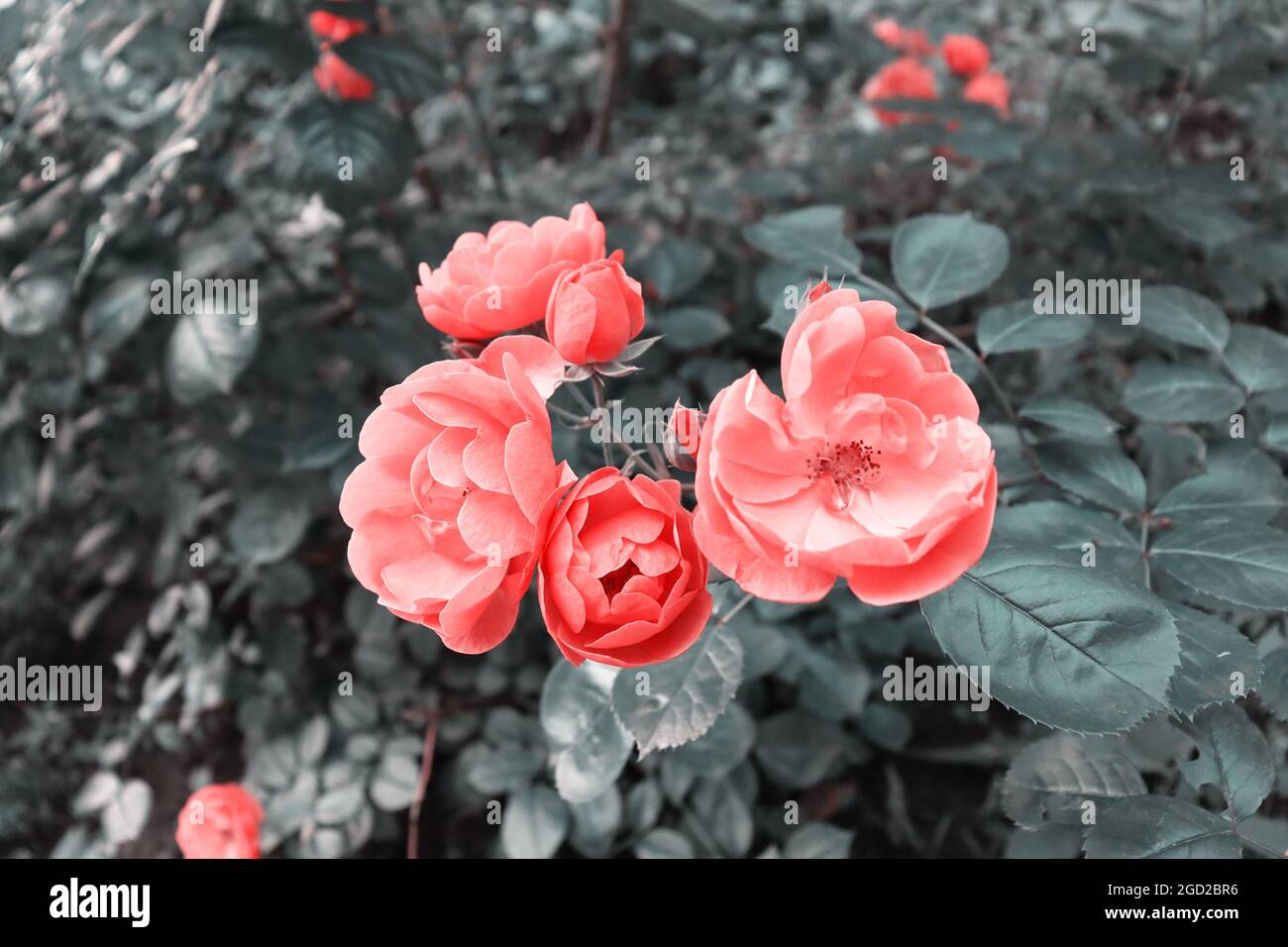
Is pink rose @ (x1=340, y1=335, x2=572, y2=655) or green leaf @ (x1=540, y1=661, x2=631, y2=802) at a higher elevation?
pink rose @ (x1=340, y1=335, x2=572, y2=655)

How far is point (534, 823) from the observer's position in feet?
4.67

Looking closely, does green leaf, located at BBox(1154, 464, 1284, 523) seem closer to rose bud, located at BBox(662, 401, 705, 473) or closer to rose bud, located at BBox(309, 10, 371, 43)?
rose bud, located at BBox(662, 401, 705, 473)

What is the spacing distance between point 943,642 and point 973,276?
1.83 ft

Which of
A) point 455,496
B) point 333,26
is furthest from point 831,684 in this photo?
point 333,26

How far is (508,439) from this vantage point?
0.69 metres

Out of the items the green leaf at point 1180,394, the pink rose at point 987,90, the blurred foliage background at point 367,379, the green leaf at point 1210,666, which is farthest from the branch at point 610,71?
the green leaf at point 1210,666

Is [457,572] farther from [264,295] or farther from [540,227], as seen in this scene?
[264,295]

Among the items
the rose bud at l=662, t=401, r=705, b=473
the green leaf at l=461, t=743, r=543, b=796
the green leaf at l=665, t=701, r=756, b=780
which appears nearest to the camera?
the rose bud at l=662, t=401, r=705, b=473

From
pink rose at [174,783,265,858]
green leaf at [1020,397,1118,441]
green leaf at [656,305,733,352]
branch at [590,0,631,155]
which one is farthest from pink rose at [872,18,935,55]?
pink rose at [174,783,265,858]

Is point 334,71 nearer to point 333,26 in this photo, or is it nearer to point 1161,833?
point 333,26

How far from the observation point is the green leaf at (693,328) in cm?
151

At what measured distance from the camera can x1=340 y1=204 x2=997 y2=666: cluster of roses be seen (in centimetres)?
65

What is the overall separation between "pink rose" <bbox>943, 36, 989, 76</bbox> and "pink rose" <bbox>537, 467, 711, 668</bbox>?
1.96 m
